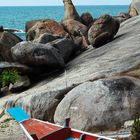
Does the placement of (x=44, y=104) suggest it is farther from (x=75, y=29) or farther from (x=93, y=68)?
(x=75, y=29)

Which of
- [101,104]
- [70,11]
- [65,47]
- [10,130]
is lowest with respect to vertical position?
[10,130]

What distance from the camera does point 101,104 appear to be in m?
12.3

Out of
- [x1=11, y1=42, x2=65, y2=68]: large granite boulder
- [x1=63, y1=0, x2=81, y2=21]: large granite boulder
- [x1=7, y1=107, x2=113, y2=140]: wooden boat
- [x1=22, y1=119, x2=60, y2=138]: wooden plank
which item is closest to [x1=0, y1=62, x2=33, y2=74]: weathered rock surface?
[x1=11, y1=42, x2=65, y2=68]: large granite boulder

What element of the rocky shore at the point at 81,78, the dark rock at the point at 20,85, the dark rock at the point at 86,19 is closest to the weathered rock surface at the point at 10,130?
the rocky shore at the point at 81,78

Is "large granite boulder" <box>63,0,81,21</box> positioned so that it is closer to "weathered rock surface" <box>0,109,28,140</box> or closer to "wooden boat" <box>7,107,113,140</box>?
"weathered rock surface" <box>0,109,28,140</box>

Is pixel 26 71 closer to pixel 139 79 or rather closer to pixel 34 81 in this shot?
pixel 34 81

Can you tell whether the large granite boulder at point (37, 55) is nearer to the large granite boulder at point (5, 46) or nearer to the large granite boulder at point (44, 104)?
the large granite boulder at point (5, 46)

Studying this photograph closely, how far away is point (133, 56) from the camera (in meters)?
15.6

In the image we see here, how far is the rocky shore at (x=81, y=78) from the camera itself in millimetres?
12258

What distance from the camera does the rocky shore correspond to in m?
12.3

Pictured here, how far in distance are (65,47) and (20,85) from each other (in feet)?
10.6

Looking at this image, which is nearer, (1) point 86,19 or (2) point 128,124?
(2) point 128,124

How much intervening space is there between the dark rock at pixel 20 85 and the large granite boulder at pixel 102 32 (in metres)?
3.55

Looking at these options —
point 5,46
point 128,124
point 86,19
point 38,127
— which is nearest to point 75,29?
point 86,19
